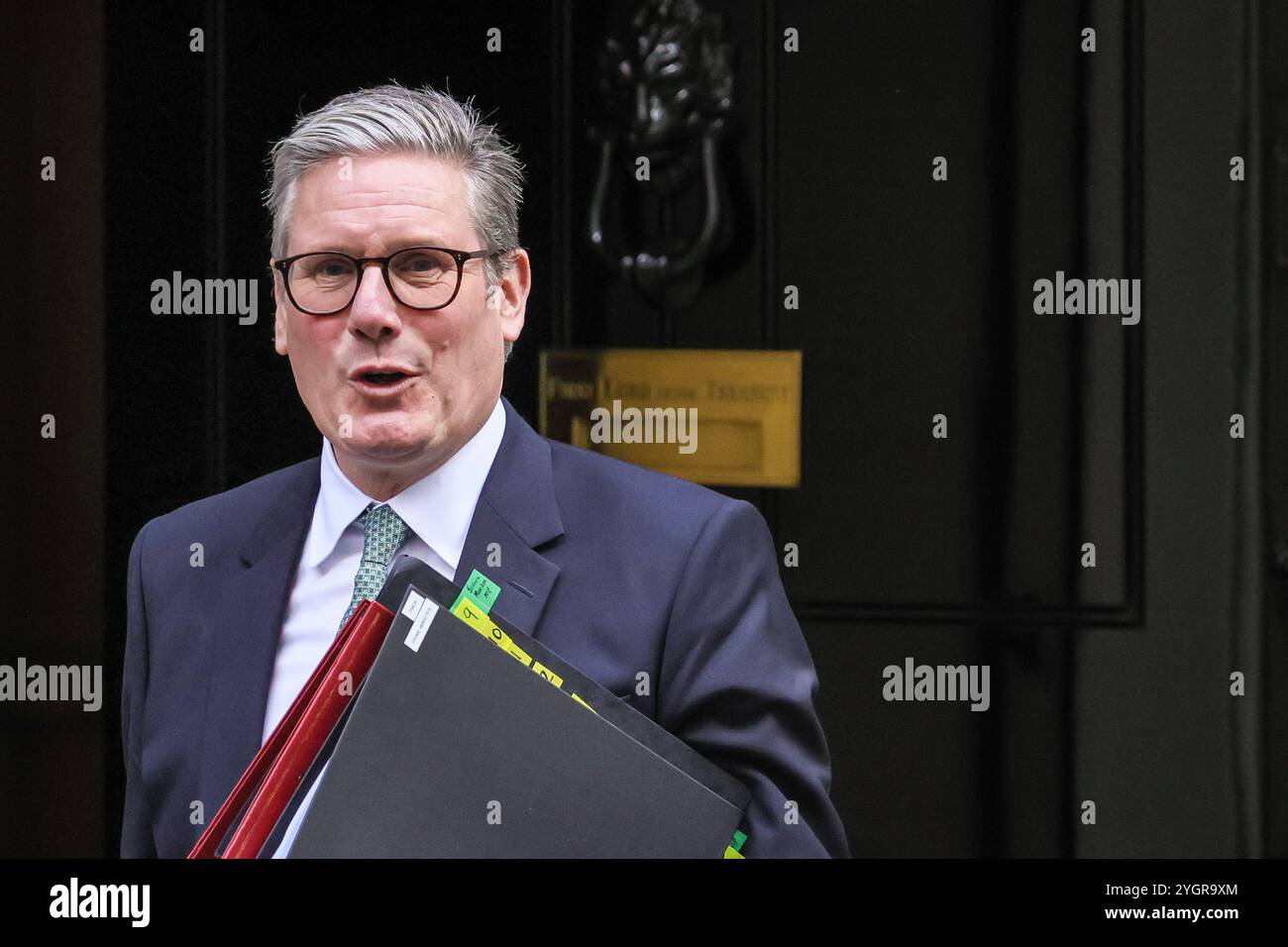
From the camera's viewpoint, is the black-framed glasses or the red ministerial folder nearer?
the red ministerial folder

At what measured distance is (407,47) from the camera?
2666 mm

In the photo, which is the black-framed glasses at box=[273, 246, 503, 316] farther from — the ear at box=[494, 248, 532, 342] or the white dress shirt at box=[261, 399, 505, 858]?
the white dress shirt at box=[261, 399, 505, 858]

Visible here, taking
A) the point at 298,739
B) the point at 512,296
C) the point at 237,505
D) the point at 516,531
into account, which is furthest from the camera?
the point at 237,505

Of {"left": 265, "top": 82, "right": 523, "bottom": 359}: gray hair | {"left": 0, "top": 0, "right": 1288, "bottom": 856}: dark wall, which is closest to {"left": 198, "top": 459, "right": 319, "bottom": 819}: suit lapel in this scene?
{"left": 265, "top": 82, "right": 523, "bottom": 359}: gray hair

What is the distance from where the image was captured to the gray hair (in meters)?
2.09

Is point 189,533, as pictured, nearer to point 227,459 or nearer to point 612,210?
point 227,459

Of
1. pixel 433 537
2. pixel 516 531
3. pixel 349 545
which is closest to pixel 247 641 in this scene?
pixel 349 545

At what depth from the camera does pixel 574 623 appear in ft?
6.81

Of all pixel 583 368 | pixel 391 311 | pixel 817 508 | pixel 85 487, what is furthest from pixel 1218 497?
pixel 85 487

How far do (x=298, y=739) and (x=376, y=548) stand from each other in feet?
1.38

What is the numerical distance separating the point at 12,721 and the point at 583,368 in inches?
55.5

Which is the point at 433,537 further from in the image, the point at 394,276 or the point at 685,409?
the point at 685,409

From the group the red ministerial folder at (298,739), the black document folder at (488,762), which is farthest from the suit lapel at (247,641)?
the black document folder at (488,762)

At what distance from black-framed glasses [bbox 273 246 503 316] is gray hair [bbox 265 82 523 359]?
8 cm
